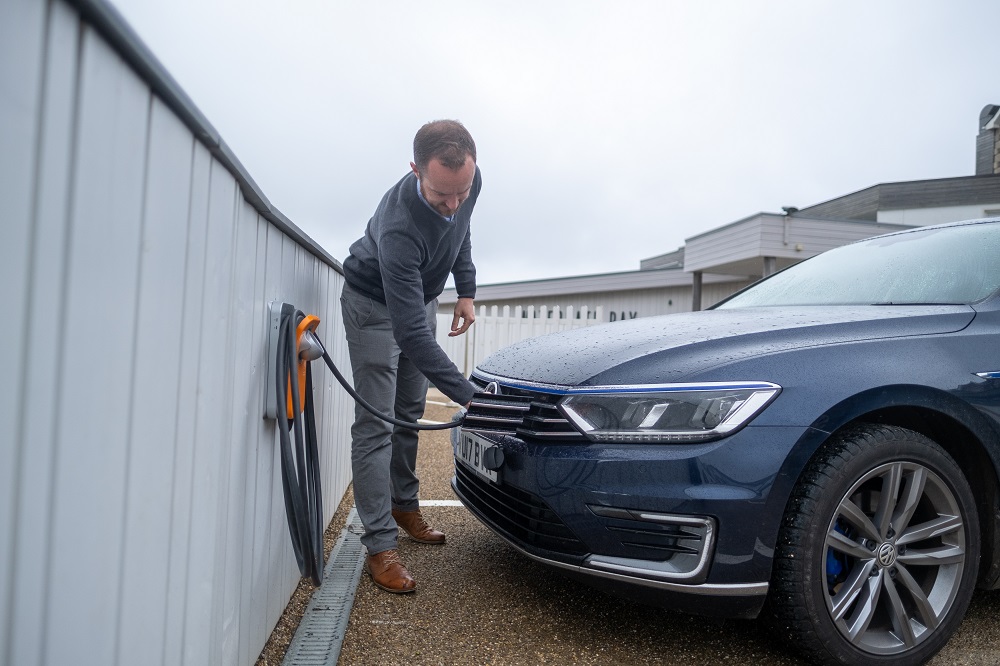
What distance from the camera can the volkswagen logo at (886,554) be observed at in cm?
194

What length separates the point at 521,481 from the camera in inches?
79.6

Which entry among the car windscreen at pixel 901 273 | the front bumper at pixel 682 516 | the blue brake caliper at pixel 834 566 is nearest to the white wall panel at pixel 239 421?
the front bumper at pixel 682 516

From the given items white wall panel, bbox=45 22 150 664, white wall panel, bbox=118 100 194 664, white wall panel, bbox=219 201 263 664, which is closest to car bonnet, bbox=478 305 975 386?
white wall panel, bbox=219 201 263 664

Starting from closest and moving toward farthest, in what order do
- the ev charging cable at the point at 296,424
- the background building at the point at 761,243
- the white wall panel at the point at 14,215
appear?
1. the white wall panel at the point at 14,215
2. the ev charging cable at the point at 296,424
3. the background building at the point at 761,243

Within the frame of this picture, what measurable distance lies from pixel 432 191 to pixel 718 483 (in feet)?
4.68

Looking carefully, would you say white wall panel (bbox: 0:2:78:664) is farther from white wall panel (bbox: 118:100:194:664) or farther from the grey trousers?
the grey trousers

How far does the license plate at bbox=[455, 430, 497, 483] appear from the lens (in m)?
2.21

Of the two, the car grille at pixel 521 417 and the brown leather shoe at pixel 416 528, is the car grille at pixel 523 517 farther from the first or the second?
the brown leather shoe at pixel 416 528

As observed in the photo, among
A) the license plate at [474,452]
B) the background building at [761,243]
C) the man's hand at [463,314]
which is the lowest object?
the license plate at [474,452]

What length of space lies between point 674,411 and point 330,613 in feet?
4.58

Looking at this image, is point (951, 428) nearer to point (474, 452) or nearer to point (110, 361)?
point (474, 452)

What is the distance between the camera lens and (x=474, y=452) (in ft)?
7.68

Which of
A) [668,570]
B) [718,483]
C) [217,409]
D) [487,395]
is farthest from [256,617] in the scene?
[718,483]

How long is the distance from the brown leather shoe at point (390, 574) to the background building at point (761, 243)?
8492 millimetres
